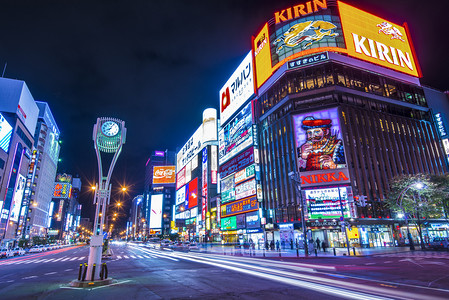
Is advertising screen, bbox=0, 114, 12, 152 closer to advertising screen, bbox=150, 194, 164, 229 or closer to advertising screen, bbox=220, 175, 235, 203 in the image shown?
advertising screen, bbox=220, 175, 235, 203

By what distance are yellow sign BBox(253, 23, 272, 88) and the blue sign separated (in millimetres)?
7485

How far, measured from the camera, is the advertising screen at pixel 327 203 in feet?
145

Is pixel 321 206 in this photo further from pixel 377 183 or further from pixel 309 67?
pixel 309 67

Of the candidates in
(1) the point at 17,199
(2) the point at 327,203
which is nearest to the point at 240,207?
(2) the point at 327,203

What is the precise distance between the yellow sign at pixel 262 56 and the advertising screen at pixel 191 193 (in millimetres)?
53467

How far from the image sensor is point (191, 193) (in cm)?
11088

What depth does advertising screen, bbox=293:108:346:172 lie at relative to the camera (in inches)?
1877

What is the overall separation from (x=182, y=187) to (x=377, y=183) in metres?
96.7

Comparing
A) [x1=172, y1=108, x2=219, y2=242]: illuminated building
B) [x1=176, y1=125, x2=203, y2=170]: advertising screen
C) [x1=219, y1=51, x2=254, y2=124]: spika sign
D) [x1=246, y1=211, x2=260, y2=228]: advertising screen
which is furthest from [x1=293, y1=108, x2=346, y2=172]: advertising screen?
[x1=176, y1=125, x2=203, y2=170]: advertising screen

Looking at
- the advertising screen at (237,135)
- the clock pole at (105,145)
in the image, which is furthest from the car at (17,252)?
the advertising screen at (237,135)

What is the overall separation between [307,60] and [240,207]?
39.2m

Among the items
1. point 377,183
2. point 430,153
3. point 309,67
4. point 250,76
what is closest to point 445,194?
point 377,183

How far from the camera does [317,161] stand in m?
48.4

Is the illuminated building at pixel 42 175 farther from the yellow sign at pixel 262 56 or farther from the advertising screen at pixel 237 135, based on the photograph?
the yellow sign at pixel 262 56
